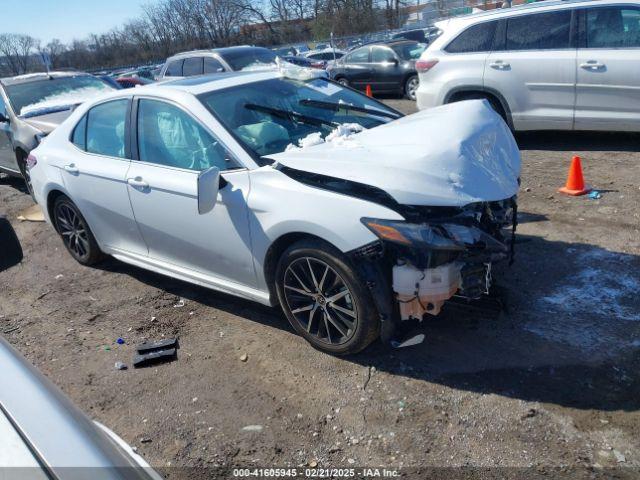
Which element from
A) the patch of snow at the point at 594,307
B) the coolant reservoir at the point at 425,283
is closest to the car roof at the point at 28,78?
the coolant reservoir at the point at 425,283

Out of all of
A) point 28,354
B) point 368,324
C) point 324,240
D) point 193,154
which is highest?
point 193,154

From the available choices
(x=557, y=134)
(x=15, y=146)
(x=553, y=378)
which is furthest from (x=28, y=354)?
(x=557, y=134)

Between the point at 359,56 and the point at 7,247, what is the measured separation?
14.6 m

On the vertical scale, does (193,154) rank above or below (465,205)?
above

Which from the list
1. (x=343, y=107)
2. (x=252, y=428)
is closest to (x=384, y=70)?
(x=343, y=107)

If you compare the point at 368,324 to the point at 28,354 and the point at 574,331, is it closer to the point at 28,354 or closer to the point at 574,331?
the point at 574,331

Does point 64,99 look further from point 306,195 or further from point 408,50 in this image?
point 408,50

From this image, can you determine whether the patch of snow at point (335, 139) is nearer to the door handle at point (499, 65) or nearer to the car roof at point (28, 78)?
the door handle at point (499, 65)

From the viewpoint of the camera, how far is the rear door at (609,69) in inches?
273

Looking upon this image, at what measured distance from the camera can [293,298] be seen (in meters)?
3.74

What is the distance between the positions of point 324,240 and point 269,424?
1.10 metres

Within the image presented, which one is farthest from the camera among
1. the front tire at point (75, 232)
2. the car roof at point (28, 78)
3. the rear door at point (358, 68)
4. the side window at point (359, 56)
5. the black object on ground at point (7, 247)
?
the side window at point (359, 56)

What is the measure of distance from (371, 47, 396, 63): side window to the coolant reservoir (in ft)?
41.0

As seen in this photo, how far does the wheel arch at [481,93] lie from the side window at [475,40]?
55 cm
